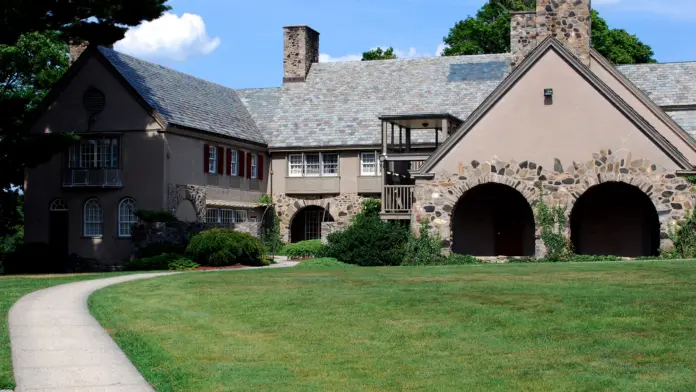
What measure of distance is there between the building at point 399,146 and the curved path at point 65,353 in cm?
1694

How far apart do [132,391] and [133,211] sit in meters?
29.3

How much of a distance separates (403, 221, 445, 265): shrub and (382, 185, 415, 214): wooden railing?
10.7 ft

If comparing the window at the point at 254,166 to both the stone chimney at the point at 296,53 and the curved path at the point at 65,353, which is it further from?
the curved path at the point at 65,353

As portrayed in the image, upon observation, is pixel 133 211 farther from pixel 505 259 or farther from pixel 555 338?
pixel 555 338

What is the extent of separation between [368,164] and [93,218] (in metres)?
11.4

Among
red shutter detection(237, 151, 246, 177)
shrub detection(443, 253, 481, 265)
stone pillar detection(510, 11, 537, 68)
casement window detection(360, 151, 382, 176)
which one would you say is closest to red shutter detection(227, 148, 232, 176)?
red shutter detection(237, 151, 246, 177)

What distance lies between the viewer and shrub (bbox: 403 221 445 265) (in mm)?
30781

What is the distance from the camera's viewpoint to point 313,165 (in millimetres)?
43719

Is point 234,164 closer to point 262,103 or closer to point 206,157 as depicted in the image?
point 206,157

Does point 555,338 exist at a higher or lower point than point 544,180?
lower

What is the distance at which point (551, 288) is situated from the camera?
57.0ft

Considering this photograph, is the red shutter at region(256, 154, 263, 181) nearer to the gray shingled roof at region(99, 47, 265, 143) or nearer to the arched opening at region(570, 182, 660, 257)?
the gray shingled roof at region(99, 47, 265, 143)

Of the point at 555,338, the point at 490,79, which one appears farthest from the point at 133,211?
the point at 555,338

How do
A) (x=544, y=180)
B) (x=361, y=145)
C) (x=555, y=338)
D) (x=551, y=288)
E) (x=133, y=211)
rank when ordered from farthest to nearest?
(x=361, y=145)
(x=133, y=211)
(x=544, y=180)
(x=551, y=288)
(x=555, y=338)
